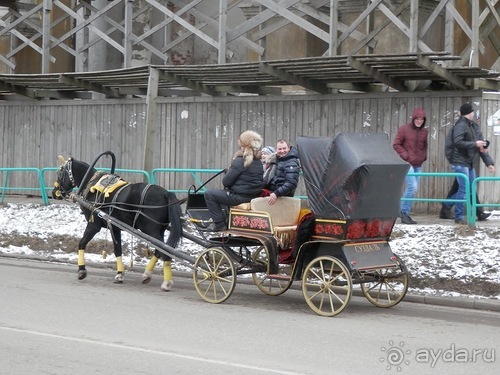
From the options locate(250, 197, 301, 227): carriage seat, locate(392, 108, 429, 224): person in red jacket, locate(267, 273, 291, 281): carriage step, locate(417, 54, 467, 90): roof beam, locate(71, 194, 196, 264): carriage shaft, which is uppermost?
locate(417, 54, 467, 90): roof beam

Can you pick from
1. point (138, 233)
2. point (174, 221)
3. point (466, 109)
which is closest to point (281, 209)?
point (174, 221)

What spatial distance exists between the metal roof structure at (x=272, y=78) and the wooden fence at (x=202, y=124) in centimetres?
26

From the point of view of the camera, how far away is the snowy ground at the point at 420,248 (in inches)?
526

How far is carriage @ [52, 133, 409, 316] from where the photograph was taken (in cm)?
1152

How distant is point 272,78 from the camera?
1941 centimetres

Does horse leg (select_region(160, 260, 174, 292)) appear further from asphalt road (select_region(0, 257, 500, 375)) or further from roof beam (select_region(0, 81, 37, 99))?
roof beam (select_region(0, 81, 37, 99))

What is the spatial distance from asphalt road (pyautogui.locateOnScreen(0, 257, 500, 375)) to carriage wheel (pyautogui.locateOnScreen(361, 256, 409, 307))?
6.4 inches

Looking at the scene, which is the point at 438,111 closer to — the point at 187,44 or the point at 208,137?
the point at 208,137

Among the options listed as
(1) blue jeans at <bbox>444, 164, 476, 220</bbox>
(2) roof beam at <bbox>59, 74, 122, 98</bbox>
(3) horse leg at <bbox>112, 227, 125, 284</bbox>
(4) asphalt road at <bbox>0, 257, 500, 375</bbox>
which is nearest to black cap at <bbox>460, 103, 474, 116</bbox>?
(1) blue jeans at <bbox>444, 164, 476, 220</bbox>

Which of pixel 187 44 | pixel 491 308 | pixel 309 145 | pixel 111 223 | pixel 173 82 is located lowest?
pixel 491 308

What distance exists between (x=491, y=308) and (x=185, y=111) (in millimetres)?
11411

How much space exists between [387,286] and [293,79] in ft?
24.2

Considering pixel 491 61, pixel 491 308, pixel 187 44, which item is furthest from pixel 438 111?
pixel 187 44

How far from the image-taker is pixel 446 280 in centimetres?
1345
